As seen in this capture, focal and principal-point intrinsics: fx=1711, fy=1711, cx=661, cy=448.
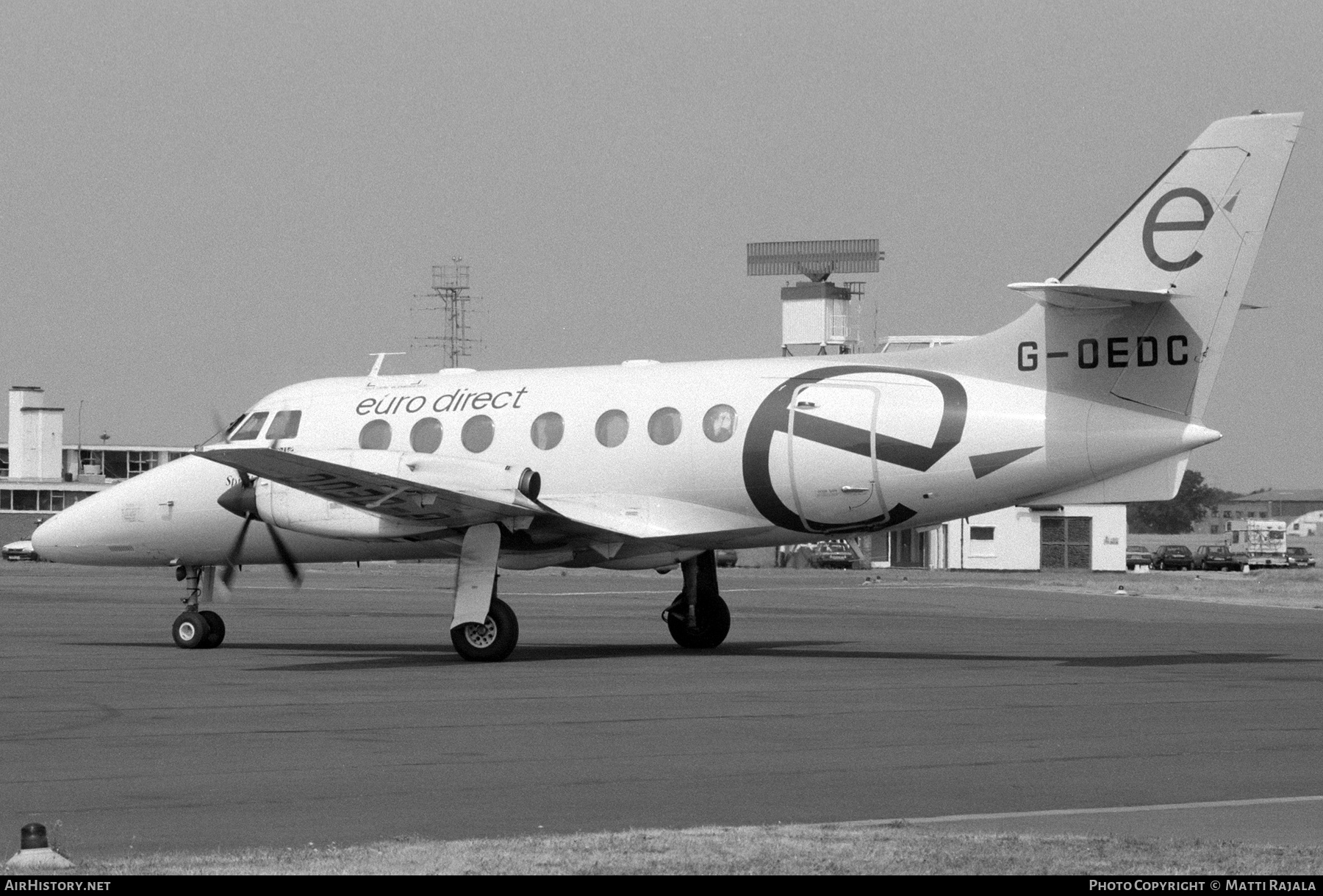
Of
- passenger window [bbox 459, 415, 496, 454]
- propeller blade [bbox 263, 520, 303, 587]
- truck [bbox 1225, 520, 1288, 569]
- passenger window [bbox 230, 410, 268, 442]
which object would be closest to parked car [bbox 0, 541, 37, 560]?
truck [bbox 1225, 520, 1288, 569]

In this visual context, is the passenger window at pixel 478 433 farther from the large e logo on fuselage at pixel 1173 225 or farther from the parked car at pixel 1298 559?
the parked car at pixel 1298 559

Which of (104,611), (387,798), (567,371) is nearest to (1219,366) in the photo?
(567,371)

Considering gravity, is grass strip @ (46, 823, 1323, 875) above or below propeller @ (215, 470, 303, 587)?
below

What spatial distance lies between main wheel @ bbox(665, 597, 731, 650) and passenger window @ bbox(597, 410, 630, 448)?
3354 millimetres

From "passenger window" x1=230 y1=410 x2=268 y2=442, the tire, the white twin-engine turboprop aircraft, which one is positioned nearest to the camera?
the white twin-engine turboprop aircraft

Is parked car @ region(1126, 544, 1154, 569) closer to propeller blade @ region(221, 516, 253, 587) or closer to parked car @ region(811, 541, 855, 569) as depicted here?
parked car @ region(811, 541, 855, 569)

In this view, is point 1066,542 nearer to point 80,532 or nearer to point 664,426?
point 664,426

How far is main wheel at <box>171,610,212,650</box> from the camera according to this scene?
85.4 feet

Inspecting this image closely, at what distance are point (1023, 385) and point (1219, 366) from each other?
7.97 ft

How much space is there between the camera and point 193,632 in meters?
26.1

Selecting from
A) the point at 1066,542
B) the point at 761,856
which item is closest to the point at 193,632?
the point at 761,856

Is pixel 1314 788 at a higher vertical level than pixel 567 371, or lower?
lower

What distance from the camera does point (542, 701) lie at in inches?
695
